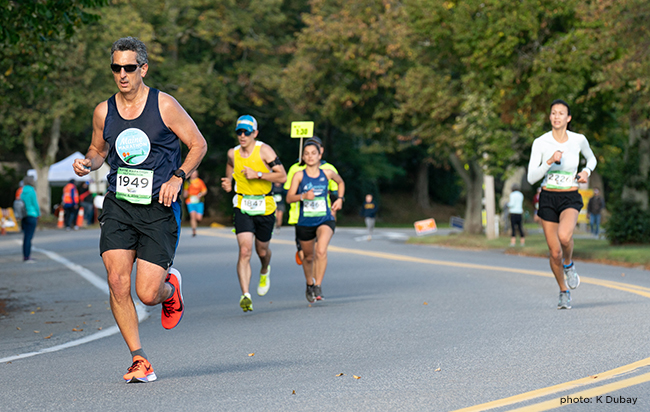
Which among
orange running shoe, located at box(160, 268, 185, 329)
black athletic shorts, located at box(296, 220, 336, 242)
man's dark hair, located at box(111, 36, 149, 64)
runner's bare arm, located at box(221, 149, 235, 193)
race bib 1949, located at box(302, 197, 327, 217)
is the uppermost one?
man's dark hair, located at box(111, 36, 149, 64)

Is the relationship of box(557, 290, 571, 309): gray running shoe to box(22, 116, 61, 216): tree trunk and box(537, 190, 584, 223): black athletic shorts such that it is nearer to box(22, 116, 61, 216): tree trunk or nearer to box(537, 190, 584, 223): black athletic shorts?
box(537, 190, 584, 223): black athletic shorts

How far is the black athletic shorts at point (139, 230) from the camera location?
614 centimetres

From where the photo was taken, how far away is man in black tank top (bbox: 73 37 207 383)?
6.12 m

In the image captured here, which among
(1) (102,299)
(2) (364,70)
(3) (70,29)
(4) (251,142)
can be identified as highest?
(2) (364,70)

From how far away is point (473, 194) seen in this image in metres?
32.5

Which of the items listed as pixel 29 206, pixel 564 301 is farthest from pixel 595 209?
pixel 564 301

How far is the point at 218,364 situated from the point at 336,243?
1960 centimetres

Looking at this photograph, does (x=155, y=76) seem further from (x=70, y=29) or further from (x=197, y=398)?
(x=197, y=398)

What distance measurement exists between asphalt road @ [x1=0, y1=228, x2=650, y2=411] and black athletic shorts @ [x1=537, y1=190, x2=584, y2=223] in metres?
1.02

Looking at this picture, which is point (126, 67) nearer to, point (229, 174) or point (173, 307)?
point (173, 307)

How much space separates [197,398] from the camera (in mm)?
5570

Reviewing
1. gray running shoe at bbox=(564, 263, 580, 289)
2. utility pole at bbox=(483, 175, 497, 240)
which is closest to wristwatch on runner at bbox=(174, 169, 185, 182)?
gray running shoe at bbox=(564, 263, 580, 289)

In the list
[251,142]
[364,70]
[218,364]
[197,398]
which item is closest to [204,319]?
[251,142]

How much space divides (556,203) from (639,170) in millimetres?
→ 13867
